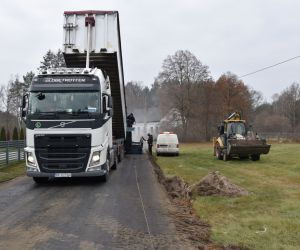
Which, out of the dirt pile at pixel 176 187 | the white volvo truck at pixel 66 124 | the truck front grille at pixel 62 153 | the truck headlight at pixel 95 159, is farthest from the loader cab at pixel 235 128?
the truck front grille at pixel 62 153

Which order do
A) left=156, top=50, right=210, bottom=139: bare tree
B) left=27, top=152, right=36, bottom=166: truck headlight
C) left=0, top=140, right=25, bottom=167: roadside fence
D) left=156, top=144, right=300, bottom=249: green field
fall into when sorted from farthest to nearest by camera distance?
left=156, top=50, right=210, bottom=139: bare tree → left=0, top=140, right=25, bottom=167: roadside fence → left=27, top=152, right=36, bottom=166: truck headlight → left=156, top=144, right=300, bottom=249: green field

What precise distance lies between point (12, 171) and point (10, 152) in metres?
3.04

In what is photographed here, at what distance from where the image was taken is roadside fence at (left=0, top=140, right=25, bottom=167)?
67.4ft

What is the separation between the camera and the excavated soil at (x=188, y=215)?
23.2 ft

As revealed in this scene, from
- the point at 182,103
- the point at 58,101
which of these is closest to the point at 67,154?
the point at 58,101

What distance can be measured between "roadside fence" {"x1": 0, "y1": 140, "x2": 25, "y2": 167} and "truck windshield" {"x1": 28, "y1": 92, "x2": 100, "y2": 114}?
7.53 m

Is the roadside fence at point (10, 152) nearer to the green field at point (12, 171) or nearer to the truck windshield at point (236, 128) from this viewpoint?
the green field at point (12, 171)

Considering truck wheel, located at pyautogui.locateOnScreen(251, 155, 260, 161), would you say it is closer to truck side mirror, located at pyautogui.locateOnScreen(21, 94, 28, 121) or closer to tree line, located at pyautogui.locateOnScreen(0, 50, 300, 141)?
truck side mirror, located at pyautogui.locateOnScreen(21, 94, 28, 121)

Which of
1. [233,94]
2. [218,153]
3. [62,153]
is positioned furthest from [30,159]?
[233,94]

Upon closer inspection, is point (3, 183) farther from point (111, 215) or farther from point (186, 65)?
point (186, 65)

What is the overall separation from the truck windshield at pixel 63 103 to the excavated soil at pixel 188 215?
11.9ft

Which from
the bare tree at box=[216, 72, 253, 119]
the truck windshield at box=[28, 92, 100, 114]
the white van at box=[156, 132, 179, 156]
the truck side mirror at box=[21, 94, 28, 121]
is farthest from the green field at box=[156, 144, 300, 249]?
the bare tree at box=[216, 72, 253, 119]

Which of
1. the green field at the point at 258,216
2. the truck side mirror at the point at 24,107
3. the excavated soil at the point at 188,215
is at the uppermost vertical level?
the truck side mirror at the point at 24,107

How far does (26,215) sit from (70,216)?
983mm
